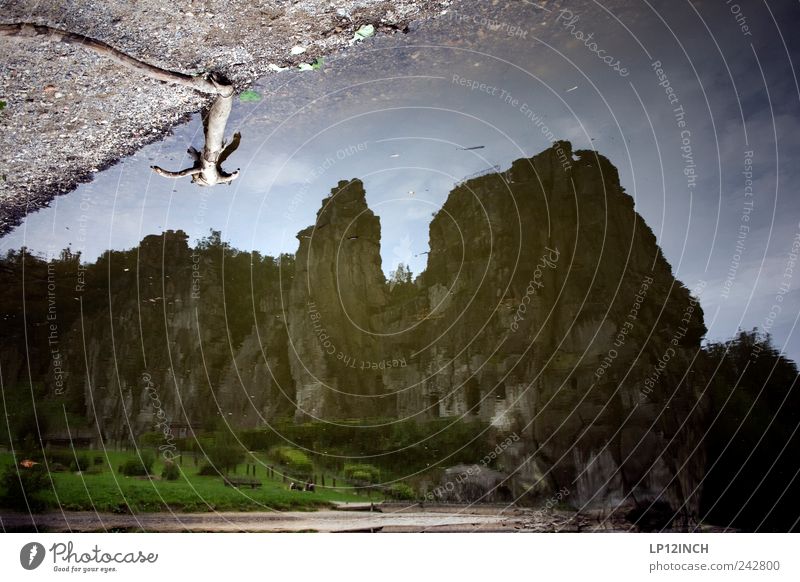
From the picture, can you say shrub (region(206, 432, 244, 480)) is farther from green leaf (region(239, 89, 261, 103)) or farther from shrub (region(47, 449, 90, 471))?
green leaf (region(239, 89, 261, 103))

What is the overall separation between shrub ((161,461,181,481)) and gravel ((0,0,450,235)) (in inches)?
68.1

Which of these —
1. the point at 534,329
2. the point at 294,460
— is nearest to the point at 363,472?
the point at 294,460

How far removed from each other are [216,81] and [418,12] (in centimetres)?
111

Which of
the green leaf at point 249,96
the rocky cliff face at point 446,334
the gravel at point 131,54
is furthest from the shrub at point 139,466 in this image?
the green leaf at point 249,96

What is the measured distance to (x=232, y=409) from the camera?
310cm

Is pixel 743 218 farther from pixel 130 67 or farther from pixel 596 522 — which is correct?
pixel 130 67

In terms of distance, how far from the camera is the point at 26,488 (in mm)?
3098

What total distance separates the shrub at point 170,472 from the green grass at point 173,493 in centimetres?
2

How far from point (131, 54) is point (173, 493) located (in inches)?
92.2

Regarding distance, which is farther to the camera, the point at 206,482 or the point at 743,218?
the point at 206,482

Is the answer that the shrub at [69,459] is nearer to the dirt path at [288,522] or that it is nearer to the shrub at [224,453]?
the dirt path at [288,522]

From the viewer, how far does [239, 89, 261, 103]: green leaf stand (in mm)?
2957

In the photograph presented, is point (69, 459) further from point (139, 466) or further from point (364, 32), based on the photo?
point (364, 32)
